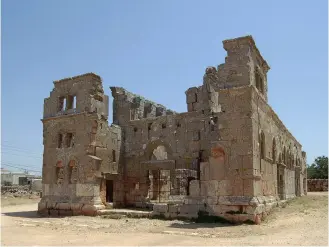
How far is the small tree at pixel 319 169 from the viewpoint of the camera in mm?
43622

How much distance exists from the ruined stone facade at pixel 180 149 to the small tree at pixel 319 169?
25173 millimetres

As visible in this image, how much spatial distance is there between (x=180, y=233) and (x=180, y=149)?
7.45 m

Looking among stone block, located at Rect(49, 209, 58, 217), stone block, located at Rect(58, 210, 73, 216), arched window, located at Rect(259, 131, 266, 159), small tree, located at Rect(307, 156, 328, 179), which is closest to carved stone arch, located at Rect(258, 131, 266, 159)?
arched window, located at Rect(259, 131, 266, 159)

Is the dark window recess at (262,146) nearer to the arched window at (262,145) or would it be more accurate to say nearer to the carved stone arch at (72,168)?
the arched window at (262,145)

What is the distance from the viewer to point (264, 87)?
16109mm

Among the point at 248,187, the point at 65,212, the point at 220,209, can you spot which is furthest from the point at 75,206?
the point at 248,187

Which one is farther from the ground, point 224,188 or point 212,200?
point 224,188

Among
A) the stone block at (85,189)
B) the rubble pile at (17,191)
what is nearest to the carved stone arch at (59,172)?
the stone block at (85,189)

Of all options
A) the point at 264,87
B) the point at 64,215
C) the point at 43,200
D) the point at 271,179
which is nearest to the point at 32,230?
the point at 64,215

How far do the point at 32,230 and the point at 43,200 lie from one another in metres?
6.28

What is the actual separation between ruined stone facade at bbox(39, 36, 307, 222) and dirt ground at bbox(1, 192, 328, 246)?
1023 millimetres

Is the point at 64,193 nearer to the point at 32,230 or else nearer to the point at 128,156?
the point at 128,156

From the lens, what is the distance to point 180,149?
17.4 meters

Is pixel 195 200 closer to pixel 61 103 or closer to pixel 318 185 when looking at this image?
pixel 61 103
